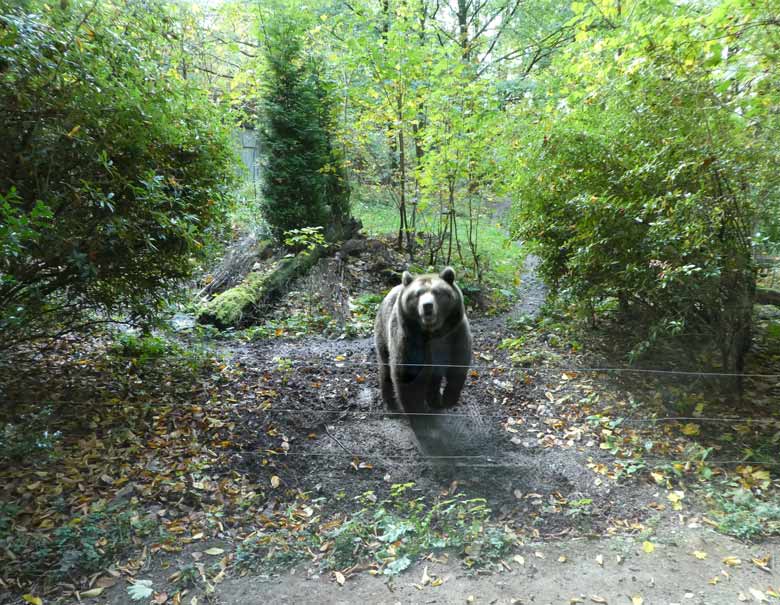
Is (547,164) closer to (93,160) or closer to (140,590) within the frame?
(93,160)

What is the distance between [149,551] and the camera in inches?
100.0

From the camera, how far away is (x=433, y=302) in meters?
3.57

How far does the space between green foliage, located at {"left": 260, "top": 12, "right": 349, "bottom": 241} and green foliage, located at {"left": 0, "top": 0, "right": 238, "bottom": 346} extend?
3.95m

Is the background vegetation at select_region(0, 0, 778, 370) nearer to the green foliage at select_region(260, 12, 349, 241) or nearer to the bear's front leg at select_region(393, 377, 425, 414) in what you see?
the bear's front leg at select_region(393, 377, 425, 414)

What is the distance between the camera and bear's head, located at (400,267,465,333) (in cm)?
359

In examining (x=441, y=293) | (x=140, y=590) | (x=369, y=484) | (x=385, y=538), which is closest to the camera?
(x=140, y=590)

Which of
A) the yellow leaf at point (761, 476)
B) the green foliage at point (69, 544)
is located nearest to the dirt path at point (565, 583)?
the green foliage at point (69, 544)

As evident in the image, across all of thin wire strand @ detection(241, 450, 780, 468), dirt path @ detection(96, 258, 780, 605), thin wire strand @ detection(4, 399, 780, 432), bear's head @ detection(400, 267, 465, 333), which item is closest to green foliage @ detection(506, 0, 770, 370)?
thin wire strand @ detection(4, 399, 780, 432)

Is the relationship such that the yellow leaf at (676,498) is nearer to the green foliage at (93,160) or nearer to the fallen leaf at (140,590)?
the fallen leaf at (140,590)

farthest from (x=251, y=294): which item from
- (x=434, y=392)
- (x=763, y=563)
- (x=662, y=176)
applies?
(x=763, y=563)

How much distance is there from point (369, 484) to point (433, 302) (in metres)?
1.43

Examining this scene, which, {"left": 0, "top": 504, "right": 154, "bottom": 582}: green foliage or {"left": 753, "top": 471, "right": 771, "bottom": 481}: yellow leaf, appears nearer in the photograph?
{"left": 0, "top": 504, "right": 154, "bottom": 582}: green foliage

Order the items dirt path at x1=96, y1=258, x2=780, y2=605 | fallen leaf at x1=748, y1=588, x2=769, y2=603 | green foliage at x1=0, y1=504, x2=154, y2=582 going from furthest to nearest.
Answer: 1. green foliage at x1=0, y1=504, x2=154, y2=582
2. dirt path at x1=96, y1=258, x2=780, y2=605
3. fallen leaf at x1=748, y1=588, x2=769, y2=603

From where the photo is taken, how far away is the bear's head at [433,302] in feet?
11.8
